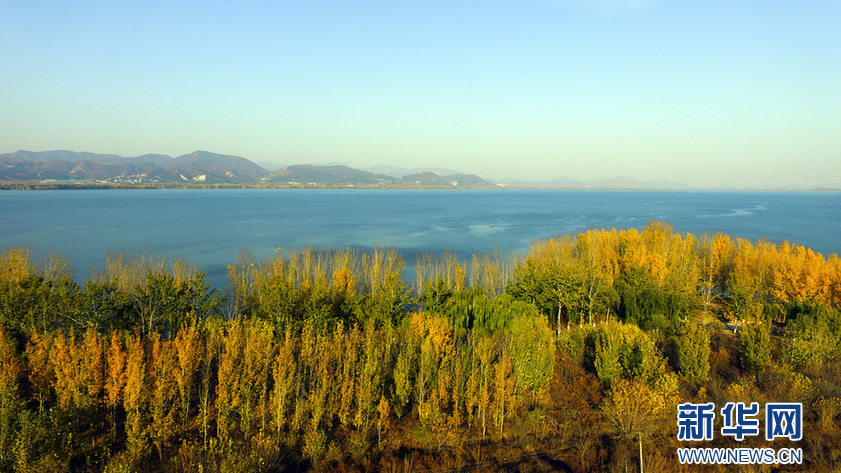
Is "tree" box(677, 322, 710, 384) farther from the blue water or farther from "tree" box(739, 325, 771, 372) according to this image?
the blue water

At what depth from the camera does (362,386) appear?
1140 centimetres

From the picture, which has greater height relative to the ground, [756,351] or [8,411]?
[8,411]

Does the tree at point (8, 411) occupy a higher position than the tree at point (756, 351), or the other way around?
the tree at point (8, 411)

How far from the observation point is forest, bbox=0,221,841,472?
9.89m

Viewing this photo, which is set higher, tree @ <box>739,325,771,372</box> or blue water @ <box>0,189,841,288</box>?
blue water @ <box>0,189,841,288</box>

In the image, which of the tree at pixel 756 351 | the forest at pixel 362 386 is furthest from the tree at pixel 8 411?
the tree at pixel 756 351

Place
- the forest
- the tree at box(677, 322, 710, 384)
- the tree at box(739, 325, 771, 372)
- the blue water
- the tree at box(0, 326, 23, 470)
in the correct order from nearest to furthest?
the tree at box(0, 326, 23, 470) < the forest < the tree at box(677, 322, 710, 384) < the tree at box(739, 325, 771, 372) < the blue water

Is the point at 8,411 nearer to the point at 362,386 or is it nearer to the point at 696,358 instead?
the point at 362,386

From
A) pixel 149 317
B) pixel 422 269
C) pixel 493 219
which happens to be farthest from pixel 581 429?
pixel 493 219

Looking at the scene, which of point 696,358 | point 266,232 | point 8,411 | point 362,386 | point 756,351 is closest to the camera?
point 8,411

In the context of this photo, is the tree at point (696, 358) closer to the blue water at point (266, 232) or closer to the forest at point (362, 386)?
the forest at point (362, 386)

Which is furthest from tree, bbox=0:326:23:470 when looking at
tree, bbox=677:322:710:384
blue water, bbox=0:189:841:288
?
blue water, bbox=0:189:841:288

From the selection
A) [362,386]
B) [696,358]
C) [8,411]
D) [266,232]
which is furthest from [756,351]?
[266,232]

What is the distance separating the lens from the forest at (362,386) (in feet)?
32.4
